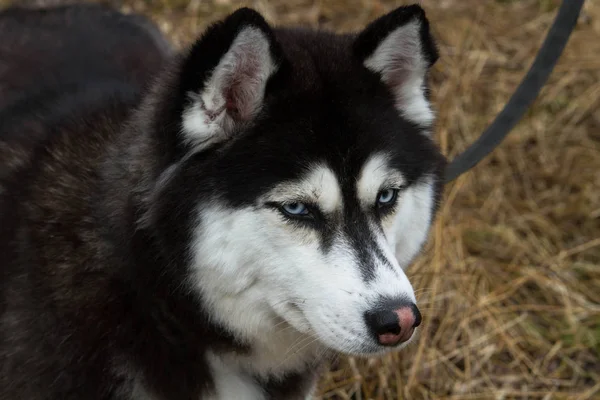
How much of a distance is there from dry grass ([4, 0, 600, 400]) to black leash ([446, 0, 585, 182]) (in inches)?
36.4

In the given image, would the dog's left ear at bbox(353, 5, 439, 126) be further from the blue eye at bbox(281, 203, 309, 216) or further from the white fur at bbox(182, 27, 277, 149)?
the blue eye at bbox(281, 203, 309, 216)

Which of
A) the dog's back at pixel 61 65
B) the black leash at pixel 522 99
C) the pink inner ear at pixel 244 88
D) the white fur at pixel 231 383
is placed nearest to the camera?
the pink inner ear at pixel 244 88

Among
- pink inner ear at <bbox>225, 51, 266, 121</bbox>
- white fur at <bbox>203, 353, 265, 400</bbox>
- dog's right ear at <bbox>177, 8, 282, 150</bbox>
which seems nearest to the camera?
dog's right ear at <bbox>177, 8, 282, 150</bbox>

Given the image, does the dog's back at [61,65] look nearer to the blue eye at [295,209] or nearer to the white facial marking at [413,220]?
the blue eye at [295,209]

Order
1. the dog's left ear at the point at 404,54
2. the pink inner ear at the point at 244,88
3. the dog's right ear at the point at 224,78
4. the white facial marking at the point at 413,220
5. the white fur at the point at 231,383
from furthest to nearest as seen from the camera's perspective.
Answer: the white fur at the point at 231,383, the white facial marking at the point at 413,220, the dog's left ear at the point at 404,54, the pink inner ear at the point at 244,88, the dog's right ear at the point at 224,78

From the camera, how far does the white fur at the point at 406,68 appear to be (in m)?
2.64

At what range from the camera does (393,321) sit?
2377 mm

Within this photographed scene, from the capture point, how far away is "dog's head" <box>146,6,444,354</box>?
2.43 m

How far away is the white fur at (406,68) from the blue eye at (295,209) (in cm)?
51

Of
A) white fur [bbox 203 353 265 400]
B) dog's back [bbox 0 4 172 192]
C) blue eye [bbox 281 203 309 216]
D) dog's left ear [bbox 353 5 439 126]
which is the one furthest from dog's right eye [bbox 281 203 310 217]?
dog's back [bbox 0 4 172 192]

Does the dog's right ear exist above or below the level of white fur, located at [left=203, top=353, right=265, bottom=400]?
above

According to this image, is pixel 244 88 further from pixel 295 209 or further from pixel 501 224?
pixel 501 224

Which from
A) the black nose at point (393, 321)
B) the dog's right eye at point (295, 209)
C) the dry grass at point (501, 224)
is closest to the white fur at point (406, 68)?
the dog's right eye at point (295, 209)

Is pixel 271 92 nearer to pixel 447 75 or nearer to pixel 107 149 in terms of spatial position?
pixel 107 149
